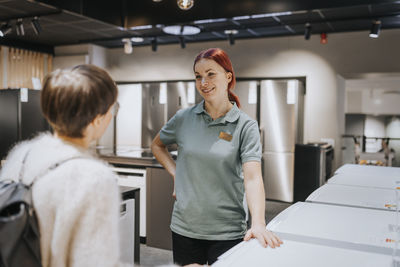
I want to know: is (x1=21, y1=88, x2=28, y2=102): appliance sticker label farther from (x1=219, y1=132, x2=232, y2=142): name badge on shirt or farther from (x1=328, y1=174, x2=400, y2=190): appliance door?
(x1=219, y1=132, x2=232, y2=142): name badge on shirt

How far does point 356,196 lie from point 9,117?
5.59 m

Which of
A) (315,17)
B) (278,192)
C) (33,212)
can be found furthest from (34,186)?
(278,192)

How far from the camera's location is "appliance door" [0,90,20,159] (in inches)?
239

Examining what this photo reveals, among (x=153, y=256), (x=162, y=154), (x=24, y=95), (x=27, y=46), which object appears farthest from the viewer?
(x=27, y=46)

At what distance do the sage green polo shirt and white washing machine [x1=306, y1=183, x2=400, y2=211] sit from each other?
63 centimetres

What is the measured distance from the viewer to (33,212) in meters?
0.73

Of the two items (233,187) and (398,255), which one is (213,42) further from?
(398,255)

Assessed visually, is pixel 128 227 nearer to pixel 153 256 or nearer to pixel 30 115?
pixel 153 256

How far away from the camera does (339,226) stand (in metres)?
1.56

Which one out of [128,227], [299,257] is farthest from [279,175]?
[299,257]

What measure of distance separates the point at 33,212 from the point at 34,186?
0.05m

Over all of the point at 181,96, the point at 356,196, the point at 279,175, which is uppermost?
the point at 181,96

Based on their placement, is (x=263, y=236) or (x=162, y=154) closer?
(x=263, y=236)

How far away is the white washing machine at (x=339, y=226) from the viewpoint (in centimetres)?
135
